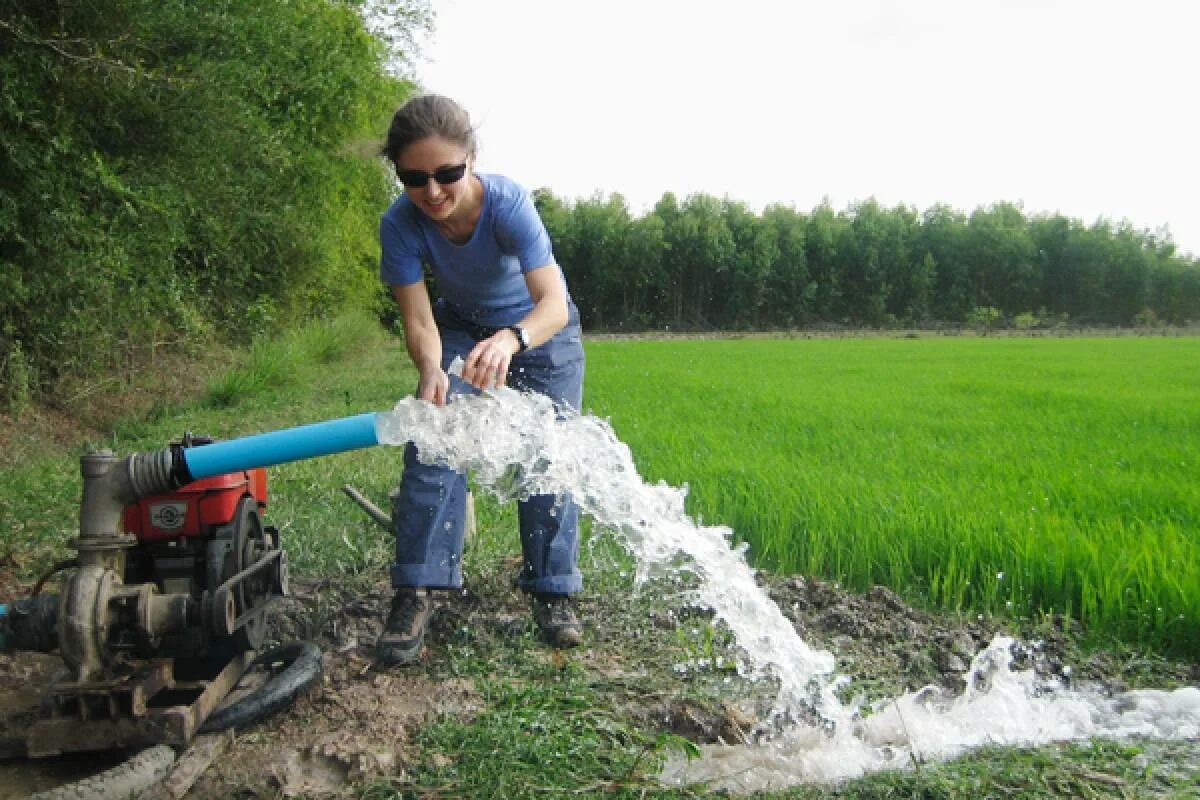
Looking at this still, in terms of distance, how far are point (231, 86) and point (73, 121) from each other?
1751 mm

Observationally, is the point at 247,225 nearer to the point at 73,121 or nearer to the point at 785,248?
the point at 73,121

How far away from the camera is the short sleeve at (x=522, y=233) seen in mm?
2668

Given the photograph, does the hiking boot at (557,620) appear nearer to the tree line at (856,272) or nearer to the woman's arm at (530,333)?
the woman's arm at (530,333)

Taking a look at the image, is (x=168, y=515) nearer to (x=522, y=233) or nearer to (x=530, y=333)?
(x=530, y=333)

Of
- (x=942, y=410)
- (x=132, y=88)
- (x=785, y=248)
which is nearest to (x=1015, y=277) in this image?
(x=785, y=248)

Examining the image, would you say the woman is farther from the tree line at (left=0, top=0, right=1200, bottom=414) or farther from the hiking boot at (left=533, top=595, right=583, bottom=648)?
the tree line at (left=0, top=0, right=1200, bottom=414)

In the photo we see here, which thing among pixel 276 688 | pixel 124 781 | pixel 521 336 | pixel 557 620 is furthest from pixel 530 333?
pixel 124 781

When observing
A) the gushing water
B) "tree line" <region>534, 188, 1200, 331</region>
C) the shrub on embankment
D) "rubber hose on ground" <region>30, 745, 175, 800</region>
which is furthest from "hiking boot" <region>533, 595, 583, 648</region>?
"tree line" <region>534, 188, 1200, 331</region>

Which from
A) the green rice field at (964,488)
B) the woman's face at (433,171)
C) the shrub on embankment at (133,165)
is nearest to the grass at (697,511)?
the green rice field at (964,488)

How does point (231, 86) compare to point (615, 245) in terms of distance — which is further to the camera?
point (615, 245)

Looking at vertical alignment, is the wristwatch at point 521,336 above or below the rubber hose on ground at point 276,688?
A: above

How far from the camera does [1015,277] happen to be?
181 feet

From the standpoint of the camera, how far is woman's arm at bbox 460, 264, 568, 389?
2.25m

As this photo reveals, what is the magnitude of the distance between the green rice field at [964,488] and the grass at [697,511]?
23 mm
